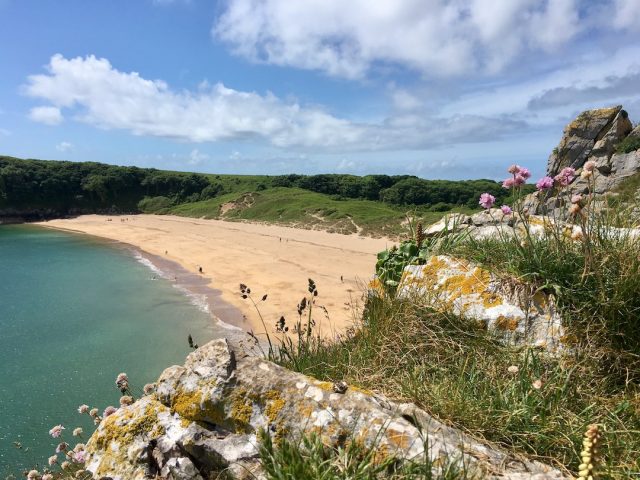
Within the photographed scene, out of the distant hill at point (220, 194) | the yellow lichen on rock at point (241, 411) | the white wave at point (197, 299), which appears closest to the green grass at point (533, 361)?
the yellow lichen on rock at point (241, 411)

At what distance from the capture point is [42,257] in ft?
118

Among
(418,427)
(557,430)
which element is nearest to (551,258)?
(557,430)

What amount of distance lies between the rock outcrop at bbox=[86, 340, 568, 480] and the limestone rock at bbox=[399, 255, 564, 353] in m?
1.37

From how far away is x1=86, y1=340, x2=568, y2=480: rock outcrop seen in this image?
2199 mm

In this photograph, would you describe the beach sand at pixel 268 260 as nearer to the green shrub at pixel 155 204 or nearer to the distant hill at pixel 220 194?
the distant hill at pixel 220 194

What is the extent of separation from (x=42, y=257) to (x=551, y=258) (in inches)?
1650

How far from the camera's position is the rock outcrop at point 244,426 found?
2.20 m

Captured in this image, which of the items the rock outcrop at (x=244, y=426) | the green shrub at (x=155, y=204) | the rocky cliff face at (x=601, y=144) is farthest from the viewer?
the green shrub at (x=155, y=204)

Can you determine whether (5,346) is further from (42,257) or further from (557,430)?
(42,257)

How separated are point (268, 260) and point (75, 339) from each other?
14684mm

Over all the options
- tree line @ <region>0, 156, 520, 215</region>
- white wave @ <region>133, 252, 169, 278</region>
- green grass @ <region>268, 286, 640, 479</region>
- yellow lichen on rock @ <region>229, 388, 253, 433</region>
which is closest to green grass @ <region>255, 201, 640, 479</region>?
green grass @ <region>268, 286, 640, 479</region>

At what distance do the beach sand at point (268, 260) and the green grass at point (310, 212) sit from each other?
2.95 meters

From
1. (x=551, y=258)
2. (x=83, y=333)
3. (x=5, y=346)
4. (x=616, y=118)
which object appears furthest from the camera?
(x=616, y=118)

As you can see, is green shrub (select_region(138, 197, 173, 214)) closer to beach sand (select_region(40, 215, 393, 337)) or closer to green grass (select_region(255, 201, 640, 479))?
beach sand (select_region(40, 215, 393, 337))
